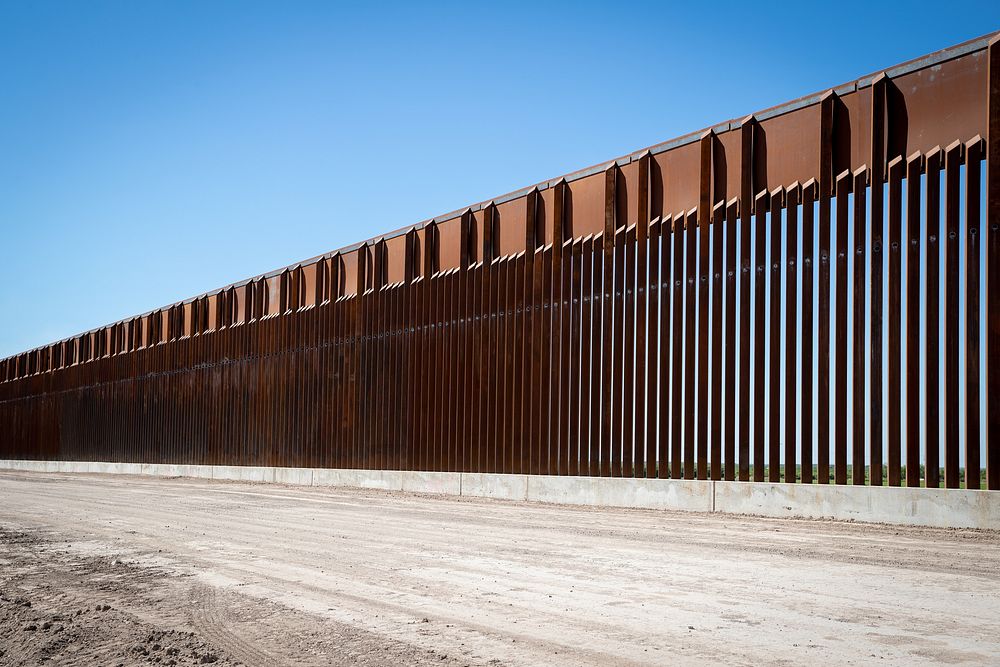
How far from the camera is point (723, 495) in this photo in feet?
51.0

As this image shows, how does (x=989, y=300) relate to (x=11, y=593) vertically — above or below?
above

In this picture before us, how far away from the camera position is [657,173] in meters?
18.9

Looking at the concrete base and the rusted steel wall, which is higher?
the rusted steel wall

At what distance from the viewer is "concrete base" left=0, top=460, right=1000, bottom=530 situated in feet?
40.5

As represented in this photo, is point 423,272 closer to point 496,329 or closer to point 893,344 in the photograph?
point 496,329

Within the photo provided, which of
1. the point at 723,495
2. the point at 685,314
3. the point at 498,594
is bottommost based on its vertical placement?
the point at 498,594

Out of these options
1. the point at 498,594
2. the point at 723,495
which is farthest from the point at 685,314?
the point at 498,594

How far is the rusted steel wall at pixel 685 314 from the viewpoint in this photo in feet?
44.1

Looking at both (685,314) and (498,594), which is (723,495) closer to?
(685,314)

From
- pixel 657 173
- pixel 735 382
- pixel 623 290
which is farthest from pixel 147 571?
pixel 657 173

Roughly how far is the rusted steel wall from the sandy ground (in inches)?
94.2

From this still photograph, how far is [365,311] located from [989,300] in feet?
60.9

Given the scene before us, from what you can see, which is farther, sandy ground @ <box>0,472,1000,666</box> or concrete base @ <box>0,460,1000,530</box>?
concrete base @ <box>0,460,1000,530</box>

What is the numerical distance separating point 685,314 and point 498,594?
1045cm
